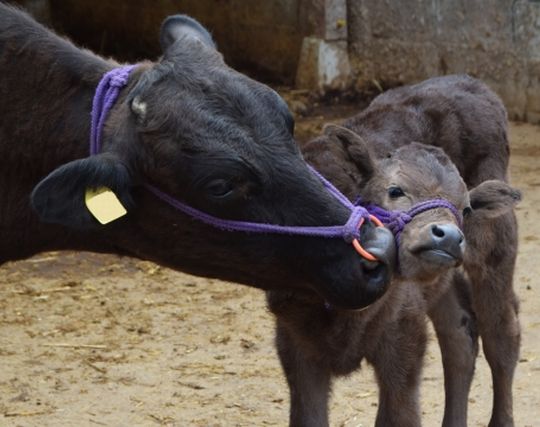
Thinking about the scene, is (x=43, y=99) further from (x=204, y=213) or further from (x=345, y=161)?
(x=345, y=161)

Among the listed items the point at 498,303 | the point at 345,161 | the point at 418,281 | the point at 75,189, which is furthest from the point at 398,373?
the point at 75,189

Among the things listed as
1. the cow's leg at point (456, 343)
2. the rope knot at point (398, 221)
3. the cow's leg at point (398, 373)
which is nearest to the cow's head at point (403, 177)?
the rope knot at point (398, 221)

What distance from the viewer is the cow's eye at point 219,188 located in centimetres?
426

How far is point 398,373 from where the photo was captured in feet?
18.3

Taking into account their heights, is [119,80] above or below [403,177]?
above

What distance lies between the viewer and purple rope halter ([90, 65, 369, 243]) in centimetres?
429

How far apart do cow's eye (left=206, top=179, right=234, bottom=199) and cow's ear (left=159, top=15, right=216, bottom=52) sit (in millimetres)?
785

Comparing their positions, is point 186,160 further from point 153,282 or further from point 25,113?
point 153,282

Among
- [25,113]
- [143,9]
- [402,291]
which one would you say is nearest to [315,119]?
[143,9]

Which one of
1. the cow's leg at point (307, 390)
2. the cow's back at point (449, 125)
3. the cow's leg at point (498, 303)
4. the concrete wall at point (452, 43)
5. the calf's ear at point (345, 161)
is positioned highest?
the concrete wall at point (452, 43)

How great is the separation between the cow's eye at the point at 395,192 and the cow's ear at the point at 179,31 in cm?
103

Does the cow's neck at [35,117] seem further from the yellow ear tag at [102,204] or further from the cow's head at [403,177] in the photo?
the cow's head at [403,177]

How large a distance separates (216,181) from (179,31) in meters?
0.98

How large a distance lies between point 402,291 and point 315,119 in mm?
6055
